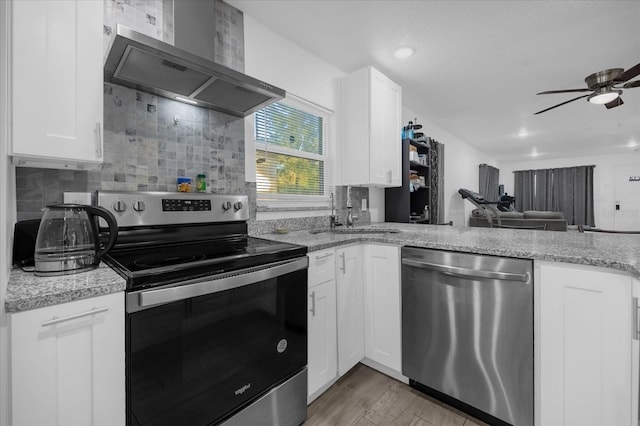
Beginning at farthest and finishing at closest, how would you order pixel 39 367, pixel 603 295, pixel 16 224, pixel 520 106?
pixel 520 106
pixel 603 295
pixel 16 224
pixel 39 367

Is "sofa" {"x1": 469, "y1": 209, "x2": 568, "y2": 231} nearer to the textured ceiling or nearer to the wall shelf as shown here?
the wall shelf

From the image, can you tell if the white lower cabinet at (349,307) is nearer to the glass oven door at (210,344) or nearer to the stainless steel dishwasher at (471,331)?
the stainless steel dishwasher at (471,331)

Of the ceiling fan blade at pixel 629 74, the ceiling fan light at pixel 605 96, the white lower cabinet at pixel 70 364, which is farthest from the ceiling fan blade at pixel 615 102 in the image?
the white lower cabinet at pixel 70 364

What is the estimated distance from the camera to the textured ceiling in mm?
2008

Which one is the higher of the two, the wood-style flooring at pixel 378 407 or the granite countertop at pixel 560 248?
the granite countertop at pixel 560 248

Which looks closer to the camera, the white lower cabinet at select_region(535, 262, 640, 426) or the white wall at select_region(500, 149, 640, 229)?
the white lower cabinet at select_region(535, 262, 640, 426)

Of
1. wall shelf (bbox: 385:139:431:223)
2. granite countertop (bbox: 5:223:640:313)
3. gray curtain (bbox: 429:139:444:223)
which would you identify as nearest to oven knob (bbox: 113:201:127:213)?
granite countertop (bbox: 5:223:640:313)

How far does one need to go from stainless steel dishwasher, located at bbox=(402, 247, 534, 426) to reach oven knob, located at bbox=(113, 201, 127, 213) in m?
1.57

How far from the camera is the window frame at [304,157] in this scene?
7.16 feet

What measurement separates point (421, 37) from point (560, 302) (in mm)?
2190

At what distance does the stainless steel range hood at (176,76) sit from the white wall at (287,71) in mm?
403

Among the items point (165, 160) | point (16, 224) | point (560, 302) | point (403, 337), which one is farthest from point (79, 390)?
point (560, 302)

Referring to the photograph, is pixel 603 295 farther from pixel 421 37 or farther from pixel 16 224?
pixel 16 224

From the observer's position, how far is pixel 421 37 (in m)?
2.35
